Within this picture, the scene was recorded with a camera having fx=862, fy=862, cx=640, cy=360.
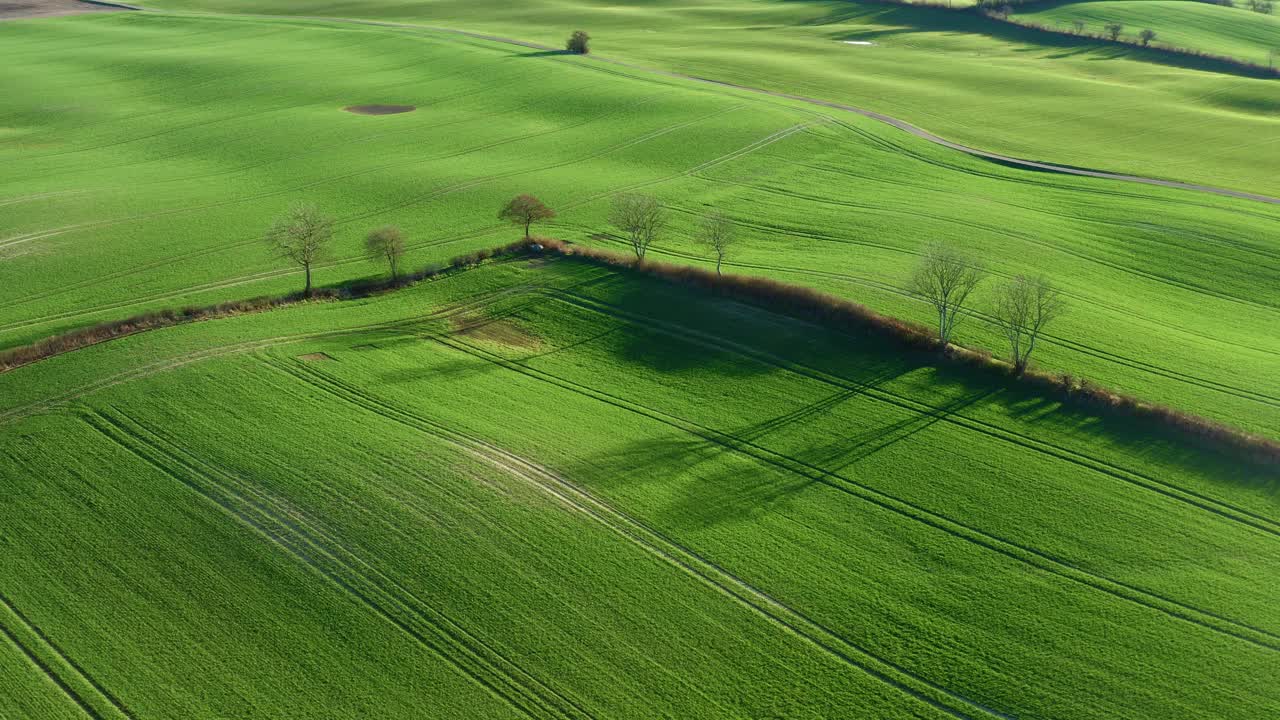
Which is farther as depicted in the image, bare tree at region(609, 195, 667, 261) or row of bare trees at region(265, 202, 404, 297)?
bare tree at region(609, 195, 667, 261)

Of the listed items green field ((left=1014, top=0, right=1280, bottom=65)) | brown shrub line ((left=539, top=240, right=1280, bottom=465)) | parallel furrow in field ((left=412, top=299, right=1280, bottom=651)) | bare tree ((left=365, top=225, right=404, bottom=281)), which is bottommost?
parallel furrow in field ((left=412, top=299, right=1280, bottom=651))

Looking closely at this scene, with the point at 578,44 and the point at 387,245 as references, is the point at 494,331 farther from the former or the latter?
the point at 578,44

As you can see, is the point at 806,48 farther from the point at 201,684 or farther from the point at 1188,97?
the point at 201,684

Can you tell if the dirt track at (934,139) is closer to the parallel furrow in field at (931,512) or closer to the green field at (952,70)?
the green field at (952,70)

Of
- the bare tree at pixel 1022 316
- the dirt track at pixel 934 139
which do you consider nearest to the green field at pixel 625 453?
the bare tree at pixel 1022 316

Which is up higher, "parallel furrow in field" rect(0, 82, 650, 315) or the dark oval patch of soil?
the dark oval patch of soil

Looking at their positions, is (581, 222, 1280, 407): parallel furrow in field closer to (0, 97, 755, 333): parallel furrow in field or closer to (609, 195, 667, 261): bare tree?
(609, 195, 667, 261): bare tree

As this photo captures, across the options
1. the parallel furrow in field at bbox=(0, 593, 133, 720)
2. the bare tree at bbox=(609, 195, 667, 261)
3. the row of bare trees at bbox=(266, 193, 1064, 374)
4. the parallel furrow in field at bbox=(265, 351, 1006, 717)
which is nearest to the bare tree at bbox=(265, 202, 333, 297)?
the row of bare trees at bbox=(266, 193, 1064, 374)
